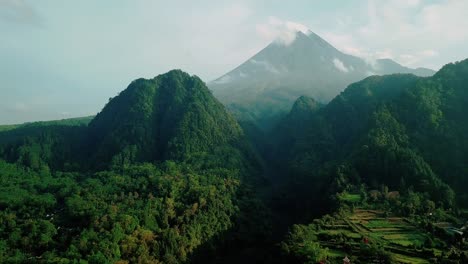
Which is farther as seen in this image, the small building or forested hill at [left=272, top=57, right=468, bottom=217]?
forested hill at [left=272, top=57, right=468, bottom=217]

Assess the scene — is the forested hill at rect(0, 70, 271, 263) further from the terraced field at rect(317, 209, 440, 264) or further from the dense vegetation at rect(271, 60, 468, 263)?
the terraced field at rect(317, 209, 440, 264)

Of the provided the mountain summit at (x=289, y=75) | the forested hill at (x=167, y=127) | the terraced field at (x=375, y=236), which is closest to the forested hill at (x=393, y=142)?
→ the terraced field at (x=375, y=236)

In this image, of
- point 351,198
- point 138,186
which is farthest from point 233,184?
point 351,198

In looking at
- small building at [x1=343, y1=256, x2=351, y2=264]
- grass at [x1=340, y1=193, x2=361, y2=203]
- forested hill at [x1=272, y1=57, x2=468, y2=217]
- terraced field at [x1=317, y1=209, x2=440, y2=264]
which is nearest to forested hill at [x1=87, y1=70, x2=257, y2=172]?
forested hill at [x1=272, y1=57, x2=468, y2=217]

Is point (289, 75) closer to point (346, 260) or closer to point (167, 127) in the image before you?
point (167, 127)

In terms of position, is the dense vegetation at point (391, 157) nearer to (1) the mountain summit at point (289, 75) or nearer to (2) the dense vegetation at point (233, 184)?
(2) the dense vegetation at point (233, 184)

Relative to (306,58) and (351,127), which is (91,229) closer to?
(351,127)
